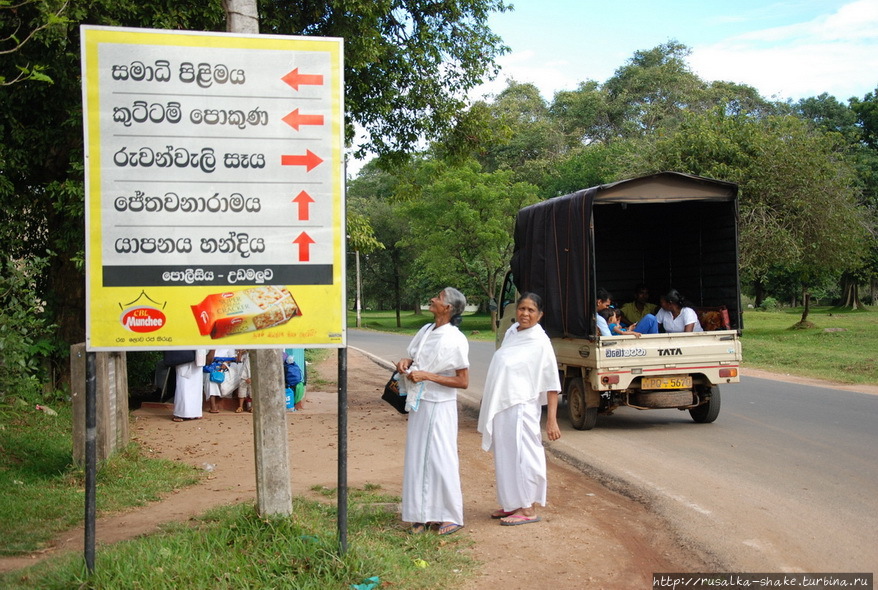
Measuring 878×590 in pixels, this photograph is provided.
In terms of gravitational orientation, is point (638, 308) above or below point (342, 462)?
above

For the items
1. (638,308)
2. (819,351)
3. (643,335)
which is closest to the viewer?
(643,335)

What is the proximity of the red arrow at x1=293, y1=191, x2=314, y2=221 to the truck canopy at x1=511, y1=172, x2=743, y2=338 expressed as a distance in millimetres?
6005

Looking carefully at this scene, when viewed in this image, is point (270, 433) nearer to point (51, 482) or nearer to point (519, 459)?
point (519, 459)

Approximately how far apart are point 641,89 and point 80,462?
5683 cm

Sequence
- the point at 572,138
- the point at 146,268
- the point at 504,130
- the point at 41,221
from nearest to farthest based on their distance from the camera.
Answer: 1. the point at 146,268
2. the point at 41,221
3. the point at 504,130
4. the point at 572,138

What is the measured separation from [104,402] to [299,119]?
443 cm

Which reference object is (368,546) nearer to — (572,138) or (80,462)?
(80,462)

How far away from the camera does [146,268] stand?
15.0ft

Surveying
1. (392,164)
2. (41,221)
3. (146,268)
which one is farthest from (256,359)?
(392,164)

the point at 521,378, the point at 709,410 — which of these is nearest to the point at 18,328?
the point at 521,378

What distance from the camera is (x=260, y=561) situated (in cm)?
464

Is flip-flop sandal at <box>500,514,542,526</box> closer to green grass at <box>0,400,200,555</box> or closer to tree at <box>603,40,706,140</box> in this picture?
green grass at <box>0,400,200,555</box>

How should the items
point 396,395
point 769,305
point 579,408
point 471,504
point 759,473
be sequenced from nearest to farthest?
point 396,395, point 471,504, point 759,473, point 579,408, point 769,305

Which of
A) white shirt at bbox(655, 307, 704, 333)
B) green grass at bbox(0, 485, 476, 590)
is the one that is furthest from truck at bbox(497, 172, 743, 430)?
green grass at bbox(0, 485, 476, 590)
